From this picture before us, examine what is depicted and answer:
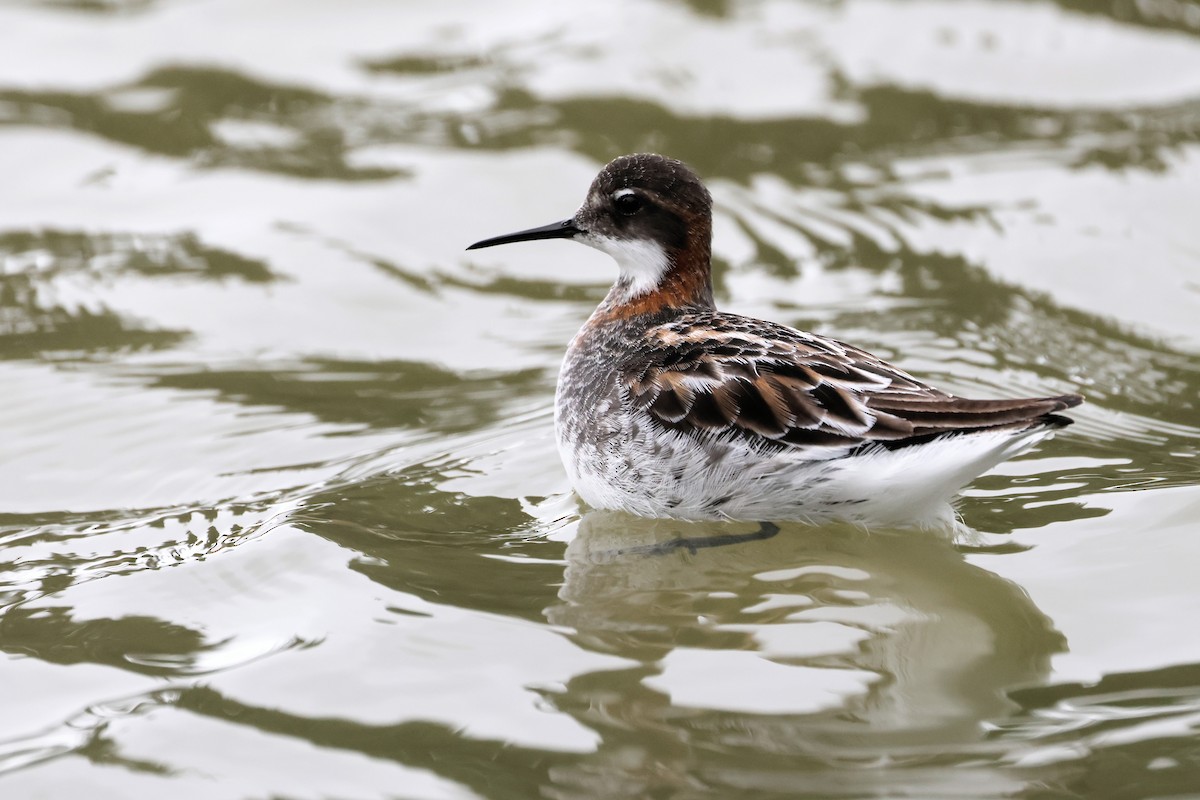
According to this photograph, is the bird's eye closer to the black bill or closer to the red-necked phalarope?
the black bill

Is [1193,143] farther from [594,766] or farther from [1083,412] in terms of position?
[594,766]

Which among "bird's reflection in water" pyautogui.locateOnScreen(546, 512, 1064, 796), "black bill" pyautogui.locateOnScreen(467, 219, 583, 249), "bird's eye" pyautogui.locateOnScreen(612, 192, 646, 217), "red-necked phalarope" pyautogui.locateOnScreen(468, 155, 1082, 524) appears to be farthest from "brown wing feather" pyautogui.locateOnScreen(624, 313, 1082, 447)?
"black bill" pyautogui.locateOnScreen(467, 219, 583, 249)

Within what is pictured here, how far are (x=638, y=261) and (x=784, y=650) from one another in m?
2.87

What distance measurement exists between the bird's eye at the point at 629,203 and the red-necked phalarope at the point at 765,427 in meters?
0.64

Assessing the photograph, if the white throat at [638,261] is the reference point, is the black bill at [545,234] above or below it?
above

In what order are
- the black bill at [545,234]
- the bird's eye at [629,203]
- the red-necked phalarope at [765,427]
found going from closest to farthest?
the red-necked phalarope at [765,427] → the bird's eye at [629,203] → the black bill at [545,234]

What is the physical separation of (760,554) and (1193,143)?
689 centimetres

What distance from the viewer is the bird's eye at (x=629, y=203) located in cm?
809

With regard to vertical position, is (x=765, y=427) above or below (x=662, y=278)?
below

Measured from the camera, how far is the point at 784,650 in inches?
235

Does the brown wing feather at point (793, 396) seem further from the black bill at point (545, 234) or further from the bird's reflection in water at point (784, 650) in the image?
the black bill at point (545, 234)

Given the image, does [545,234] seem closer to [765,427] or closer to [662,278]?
[662,278]

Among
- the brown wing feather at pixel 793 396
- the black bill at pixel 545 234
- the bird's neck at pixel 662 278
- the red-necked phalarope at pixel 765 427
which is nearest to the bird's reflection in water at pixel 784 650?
the red-necked phalarope at pixel 765 427

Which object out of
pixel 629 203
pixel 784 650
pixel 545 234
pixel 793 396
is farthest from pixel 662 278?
pixel 784 650
